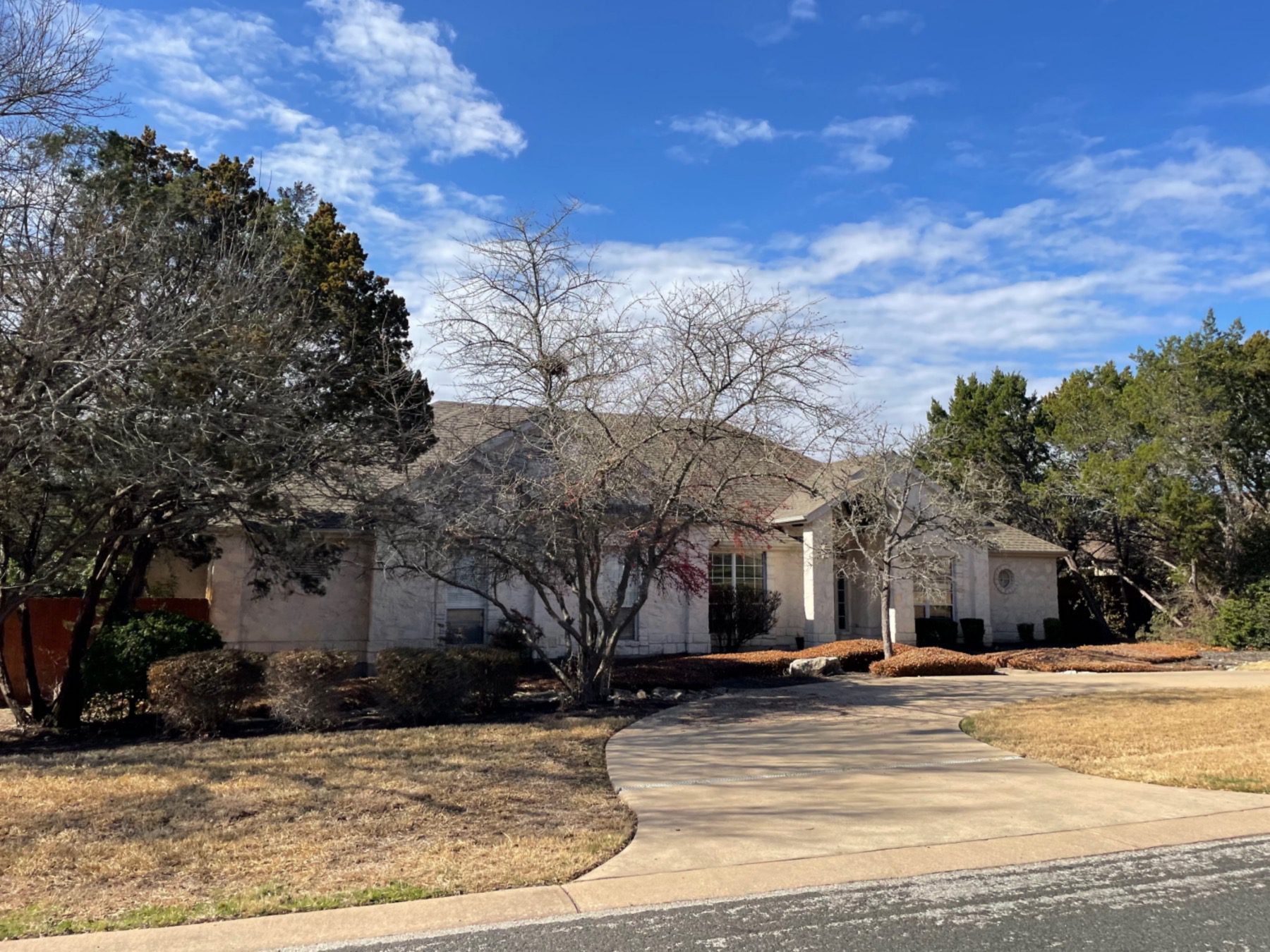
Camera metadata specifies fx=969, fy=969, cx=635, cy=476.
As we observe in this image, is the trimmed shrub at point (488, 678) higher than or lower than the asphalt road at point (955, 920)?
higher

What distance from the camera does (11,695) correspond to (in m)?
12.9

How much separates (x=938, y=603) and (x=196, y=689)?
66.2 ft

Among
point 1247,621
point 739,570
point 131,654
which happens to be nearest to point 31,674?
point 131,654

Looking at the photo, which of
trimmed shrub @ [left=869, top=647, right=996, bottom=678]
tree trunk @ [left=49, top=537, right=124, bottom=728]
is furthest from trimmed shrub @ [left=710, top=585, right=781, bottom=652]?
tree trunk @ [left=49, top=537, right=124, bottom=728]

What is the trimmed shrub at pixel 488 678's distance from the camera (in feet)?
41.4

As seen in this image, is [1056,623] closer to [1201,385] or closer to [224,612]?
[1201,385]

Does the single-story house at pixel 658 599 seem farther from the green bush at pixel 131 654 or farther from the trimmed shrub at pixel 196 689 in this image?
the trimmed shrub at pixel 196 689

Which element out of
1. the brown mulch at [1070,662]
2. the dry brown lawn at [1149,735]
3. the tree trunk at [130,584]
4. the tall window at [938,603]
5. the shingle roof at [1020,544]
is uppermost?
the shingle roof at [1020,544]

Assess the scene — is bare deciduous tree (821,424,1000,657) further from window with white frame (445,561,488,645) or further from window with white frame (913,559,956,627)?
window with white frame (445,561,488,645)

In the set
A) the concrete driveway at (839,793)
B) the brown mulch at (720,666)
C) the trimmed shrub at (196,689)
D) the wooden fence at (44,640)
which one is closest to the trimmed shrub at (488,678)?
the concrete driveway at (839,793)

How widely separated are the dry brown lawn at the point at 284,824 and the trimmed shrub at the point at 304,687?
73 cm

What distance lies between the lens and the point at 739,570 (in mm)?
23250

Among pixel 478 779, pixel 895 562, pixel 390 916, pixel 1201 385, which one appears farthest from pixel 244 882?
pixel 1201 385

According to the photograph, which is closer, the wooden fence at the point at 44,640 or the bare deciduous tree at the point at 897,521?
the wooden fence at the point at 44,640
